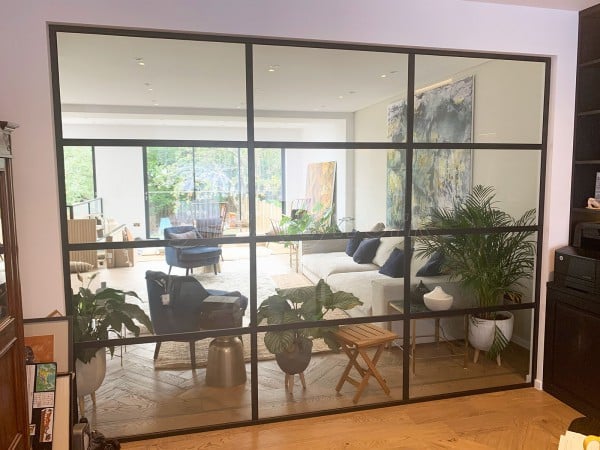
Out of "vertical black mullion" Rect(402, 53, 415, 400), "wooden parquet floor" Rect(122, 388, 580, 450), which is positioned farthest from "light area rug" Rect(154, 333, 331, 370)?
"vertical black mullion" Rect(402, 53, 415, 400)

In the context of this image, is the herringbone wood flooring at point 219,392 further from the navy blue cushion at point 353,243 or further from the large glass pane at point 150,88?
the large glass pane at point 150,88

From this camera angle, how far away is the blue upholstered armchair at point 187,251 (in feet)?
9.42

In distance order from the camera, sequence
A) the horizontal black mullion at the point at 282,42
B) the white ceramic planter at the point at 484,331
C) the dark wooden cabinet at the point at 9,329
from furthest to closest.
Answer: the white ceramic planter at the point at 484,331
the horizontal black mullion at the point at 282,42
the dark wooden cabinet at the point at 9,329

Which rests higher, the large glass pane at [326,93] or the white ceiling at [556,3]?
the white ceiling at [556,3]

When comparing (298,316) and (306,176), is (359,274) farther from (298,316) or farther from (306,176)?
(306,176)

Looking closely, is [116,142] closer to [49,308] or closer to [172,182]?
[172,182]

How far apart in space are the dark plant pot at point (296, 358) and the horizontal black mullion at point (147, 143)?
1398 mm

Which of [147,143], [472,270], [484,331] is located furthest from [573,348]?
[147,143]

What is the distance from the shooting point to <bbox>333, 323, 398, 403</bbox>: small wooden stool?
320 centimetres

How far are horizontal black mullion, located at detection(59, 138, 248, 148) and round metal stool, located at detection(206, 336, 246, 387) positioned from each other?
1237 millimetres

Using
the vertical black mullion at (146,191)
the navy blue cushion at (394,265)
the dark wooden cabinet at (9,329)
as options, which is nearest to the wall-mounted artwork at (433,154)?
the navy blue cushion at (394,265)

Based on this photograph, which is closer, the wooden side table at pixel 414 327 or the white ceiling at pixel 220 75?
the white ceiling at pixel 220 75

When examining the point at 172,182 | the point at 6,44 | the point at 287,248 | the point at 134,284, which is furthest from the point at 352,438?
the point at 6,44

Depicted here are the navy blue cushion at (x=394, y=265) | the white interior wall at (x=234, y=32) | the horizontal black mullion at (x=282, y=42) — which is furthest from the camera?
the navy blue cushion at (x=394, y=265)
